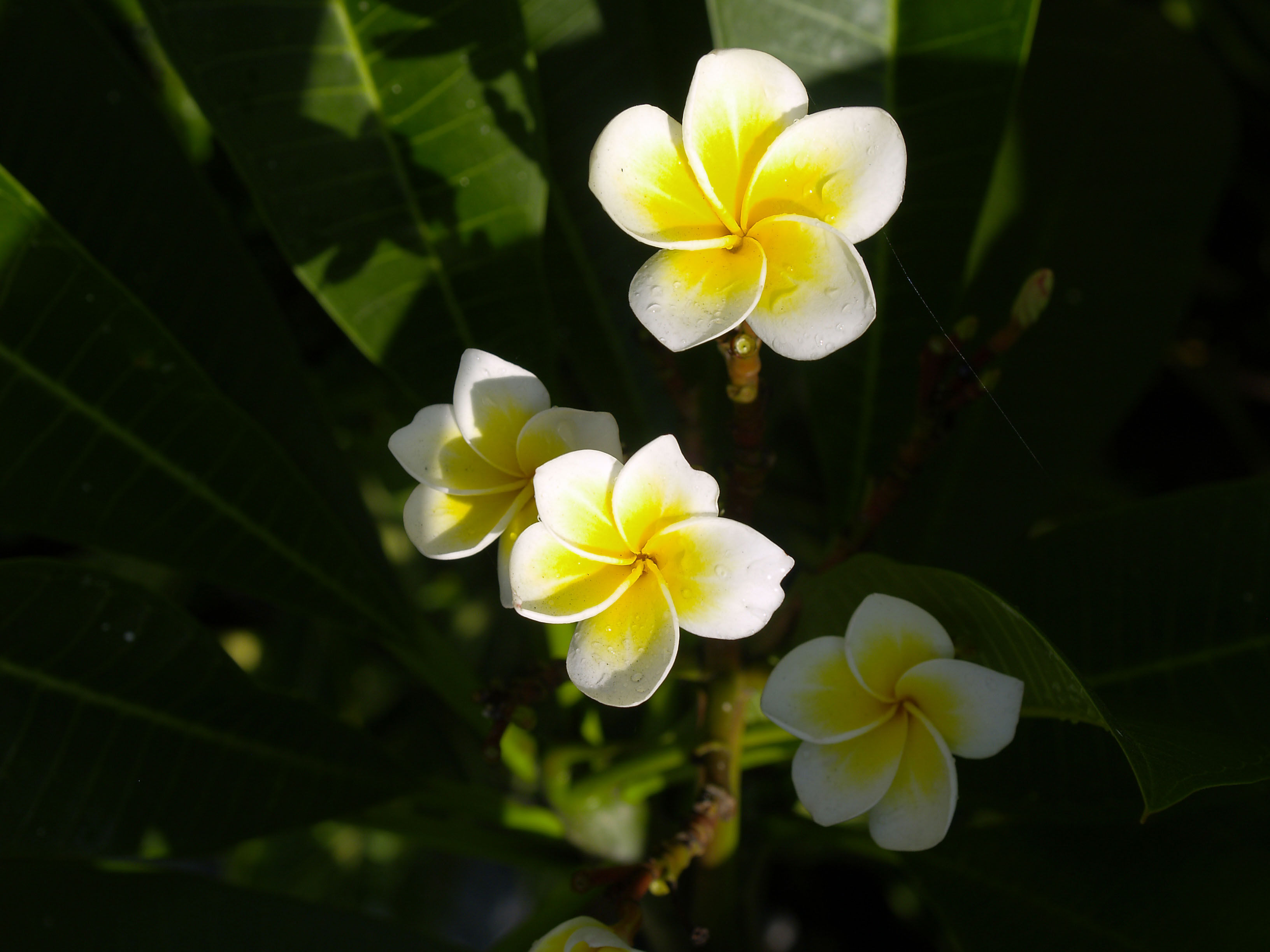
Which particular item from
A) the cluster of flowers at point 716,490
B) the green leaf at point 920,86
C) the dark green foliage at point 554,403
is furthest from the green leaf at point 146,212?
the green leaf at point 920,86

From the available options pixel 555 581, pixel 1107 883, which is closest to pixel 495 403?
pixel 555 581

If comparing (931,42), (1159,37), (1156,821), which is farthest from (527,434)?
(1159,37)

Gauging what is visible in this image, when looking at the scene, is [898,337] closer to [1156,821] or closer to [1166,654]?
[1166,654]

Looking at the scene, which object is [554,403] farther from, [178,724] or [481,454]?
[178,724]

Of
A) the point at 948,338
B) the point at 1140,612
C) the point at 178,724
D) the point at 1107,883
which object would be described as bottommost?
the point at 1107,883

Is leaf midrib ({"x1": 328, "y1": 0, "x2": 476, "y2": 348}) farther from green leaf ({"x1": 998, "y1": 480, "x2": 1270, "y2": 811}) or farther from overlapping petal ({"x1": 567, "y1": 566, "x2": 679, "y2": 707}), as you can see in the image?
green leaf ({"x1": 998, "y1": 480, "x2": 1270, "y2": 811})

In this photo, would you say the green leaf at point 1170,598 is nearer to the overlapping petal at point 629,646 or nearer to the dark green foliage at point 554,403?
the dark green foliage at point 554,403

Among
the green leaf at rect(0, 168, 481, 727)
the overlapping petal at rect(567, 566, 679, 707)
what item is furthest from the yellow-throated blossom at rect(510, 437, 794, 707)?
the green leaf at rect(0, 168, 481, 727)
